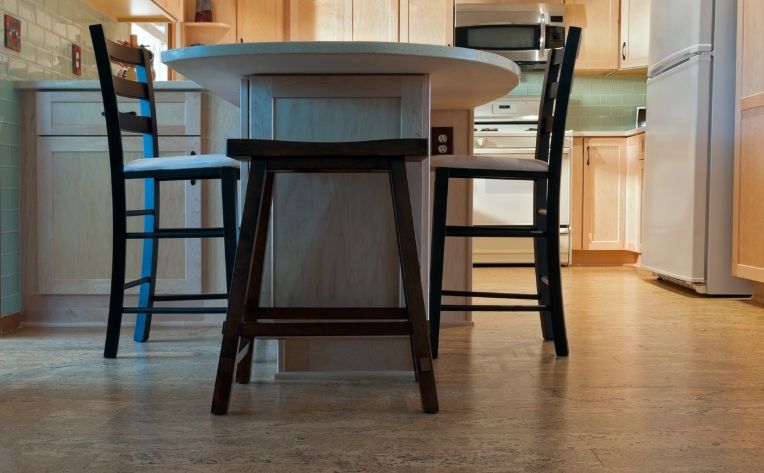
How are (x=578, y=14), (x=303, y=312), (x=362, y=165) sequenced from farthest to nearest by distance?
(x=578, y=14) < (x=303, y=312) < (x=362, y=165)

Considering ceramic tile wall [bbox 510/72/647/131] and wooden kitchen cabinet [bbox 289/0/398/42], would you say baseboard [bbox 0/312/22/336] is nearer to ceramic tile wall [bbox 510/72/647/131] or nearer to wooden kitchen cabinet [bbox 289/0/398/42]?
wooden kitchen cabinet [bbox 289/0/398/42]

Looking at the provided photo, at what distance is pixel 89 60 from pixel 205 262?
4.40 ft

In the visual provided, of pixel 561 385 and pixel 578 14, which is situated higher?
pixel 578 14

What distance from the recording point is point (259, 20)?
5332mm

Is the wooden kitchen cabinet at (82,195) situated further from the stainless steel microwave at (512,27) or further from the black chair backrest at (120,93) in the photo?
the stainless steel microwave at (512,27)

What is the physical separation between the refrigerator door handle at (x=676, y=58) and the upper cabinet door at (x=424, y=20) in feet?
4.94

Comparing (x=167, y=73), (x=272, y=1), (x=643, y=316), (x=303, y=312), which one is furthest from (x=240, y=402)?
(x=272, y=1)

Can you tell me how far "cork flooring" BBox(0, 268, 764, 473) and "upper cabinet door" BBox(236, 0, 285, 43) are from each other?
2.98 metres

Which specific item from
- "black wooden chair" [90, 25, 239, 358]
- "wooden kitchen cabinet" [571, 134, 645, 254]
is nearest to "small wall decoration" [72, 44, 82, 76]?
"black wooden chair" [90, 25, 239, 358]

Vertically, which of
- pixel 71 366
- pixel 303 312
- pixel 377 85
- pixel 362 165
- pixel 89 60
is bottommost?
pixel 71 366

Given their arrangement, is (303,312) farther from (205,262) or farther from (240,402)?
(205,262)

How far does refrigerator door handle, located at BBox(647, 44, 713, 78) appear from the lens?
12.8 ft

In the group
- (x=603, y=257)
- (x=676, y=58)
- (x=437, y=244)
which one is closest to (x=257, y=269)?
(x=437, y=244)

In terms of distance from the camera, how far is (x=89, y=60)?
3.73m
